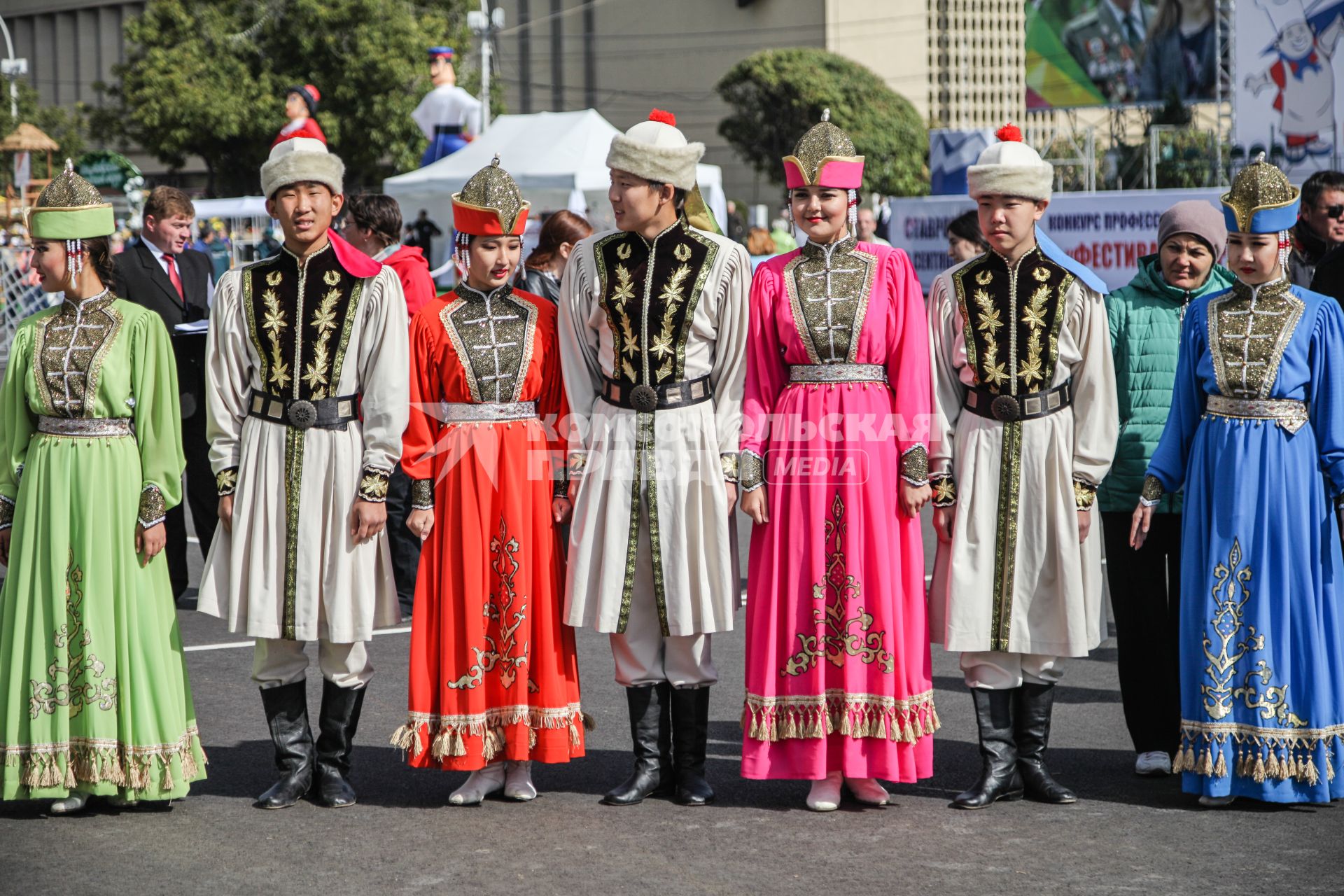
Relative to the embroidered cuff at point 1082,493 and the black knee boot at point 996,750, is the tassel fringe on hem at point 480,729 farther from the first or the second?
the embroidered cuff at point 1082,493

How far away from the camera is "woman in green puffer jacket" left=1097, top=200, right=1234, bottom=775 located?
5.96 meters

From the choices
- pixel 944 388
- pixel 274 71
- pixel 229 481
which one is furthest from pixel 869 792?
pixel 274 71

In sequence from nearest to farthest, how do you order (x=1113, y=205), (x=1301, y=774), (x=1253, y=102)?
(x=1301, y=774) → (x=1113, y=205) → (x=1253, y=102)

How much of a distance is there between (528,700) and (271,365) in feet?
4.57

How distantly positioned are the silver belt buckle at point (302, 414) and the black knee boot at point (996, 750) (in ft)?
7.71

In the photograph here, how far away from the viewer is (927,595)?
20.6 feet

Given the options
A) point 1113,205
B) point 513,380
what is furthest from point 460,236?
point 1113,205

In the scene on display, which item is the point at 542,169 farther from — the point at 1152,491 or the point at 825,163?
the point at 1152,491

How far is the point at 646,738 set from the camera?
18.5ft

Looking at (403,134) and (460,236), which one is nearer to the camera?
(460,236)

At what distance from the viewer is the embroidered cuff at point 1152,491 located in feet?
18.6

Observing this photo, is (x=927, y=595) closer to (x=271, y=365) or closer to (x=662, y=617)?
(x=662, y=617)

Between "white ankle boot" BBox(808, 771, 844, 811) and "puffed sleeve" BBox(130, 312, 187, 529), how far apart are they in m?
2.30

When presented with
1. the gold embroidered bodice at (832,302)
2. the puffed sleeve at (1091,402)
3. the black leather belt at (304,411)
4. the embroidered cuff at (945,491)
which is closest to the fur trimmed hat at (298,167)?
the black leather belt at (304,411)
